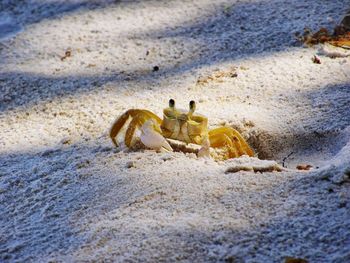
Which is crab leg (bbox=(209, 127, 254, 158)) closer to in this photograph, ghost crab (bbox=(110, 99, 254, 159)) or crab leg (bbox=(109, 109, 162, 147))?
ghost crab (bbox=(110, 99, 254, 159))

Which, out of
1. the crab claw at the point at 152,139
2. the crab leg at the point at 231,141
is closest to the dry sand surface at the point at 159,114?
the crab claw at the point at 152,139

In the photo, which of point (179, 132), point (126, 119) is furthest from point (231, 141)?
point (126, 119)

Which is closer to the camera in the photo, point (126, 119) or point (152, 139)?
point (152, 139)

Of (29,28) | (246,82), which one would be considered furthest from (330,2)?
(29,28)

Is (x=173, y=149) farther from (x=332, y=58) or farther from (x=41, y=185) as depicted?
(x=332, y=58)

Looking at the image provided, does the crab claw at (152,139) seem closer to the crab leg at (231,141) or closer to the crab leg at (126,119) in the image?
the crab leg at (126,119)

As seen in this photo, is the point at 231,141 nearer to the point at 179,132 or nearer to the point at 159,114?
the point at 179,132

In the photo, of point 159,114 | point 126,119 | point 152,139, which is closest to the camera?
point 152,139
